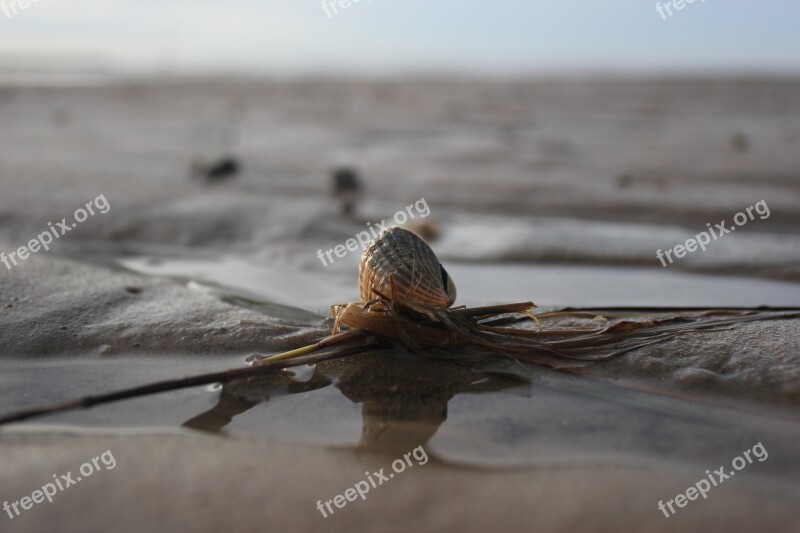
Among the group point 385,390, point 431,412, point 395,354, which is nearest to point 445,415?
point 431,412

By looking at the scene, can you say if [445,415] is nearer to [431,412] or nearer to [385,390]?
[431,412]

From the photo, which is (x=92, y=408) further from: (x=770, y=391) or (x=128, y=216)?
(x=128, y=216)

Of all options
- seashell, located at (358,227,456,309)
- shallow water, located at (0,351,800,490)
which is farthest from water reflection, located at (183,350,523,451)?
seashell, located at (358,227,456,309)

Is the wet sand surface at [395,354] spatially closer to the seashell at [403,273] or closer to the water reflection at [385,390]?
the water reflection at [385,390]

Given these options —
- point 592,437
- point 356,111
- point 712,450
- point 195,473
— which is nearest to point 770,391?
point 712,450

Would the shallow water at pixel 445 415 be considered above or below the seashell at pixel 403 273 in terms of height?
below

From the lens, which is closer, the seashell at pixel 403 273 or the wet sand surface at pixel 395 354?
the wet sand surface at pixel 395 354

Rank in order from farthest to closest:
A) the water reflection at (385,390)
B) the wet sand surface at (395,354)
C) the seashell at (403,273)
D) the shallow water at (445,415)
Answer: the seashell at (403,273)
the water reflection at (385,390)
the shallow water at (445,415)
the wet sand surface at (395,354)

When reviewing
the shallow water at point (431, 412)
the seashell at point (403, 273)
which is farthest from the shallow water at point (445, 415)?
the seashell at point (403, 273)
